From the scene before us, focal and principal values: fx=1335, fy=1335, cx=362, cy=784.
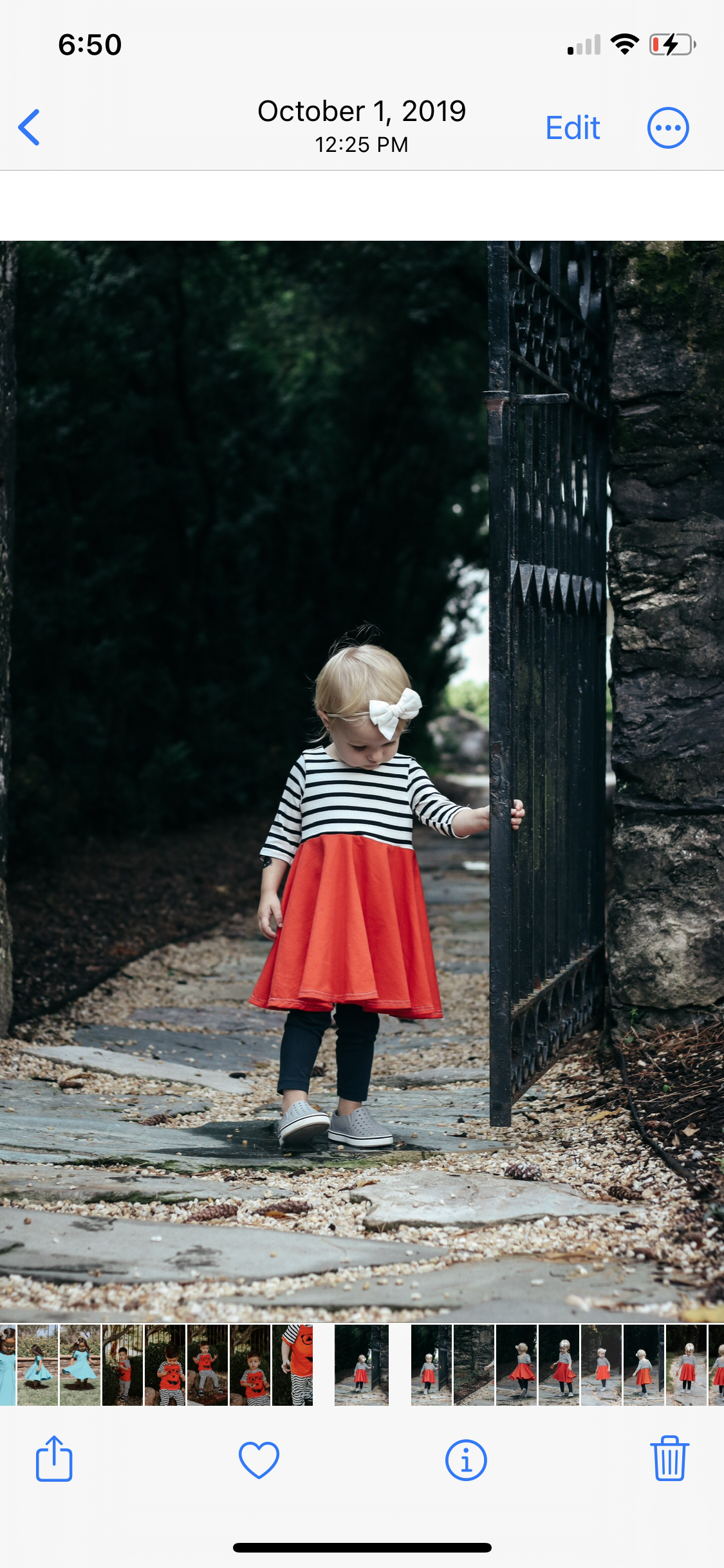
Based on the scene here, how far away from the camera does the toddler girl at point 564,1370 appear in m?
1.89

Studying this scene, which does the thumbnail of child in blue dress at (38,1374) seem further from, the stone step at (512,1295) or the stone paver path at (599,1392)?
the stone paver path at (599,1392)

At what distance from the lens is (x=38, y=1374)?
193 centimetres

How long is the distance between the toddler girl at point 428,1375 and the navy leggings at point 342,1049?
125cm

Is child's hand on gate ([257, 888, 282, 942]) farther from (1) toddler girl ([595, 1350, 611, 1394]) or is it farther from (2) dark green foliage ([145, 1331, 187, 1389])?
(1) toddler girl ([595, 1350, 611, 1394])

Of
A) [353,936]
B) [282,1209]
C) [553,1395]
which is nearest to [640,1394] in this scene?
[553,1395]

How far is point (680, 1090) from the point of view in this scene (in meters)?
3.19

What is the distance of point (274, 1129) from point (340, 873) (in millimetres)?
708

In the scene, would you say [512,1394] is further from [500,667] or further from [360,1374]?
[500,667]

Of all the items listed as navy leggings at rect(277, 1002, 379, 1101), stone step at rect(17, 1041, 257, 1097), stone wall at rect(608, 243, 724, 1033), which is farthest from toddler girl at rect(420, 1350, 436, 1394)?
stone step at rect(17, 1041, 257, 1097)

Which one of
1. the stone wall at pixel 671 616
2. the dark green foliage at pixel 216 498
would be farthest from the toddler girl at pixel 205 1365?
the dark green foliage at pixel 216 498

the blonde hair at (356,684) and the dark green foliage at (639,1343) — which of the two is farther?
the blonde hair at (356,684)

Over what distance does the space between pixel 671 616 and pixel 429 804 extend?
886mm

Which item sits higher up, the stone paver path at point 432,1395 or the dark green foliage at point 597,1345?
the dark green foliage at point 597,1345

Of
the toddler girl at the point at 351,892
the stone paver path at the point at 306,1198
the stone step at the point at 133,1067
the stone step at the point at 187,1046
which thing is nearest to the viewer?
the stone paver path at the point at 306,1198
